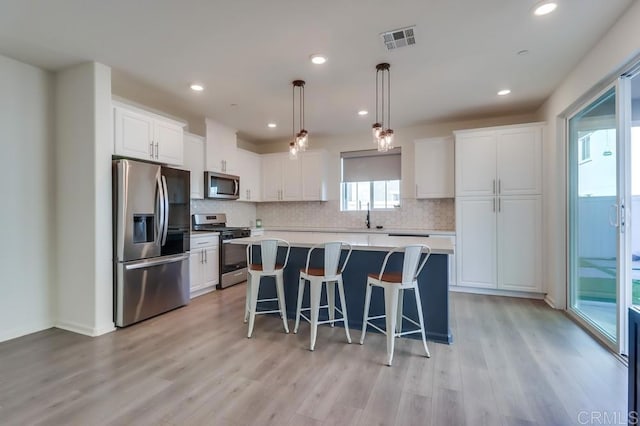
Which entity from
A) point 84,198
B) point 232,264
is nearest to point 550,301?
point 232,264

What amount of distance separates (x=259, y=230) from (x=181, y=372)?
3.51m

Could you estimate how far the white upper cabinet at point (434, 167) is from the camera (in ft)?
15.5

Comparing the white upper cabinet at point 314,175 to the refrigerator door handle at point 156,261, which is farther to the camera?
the white upper cabinet at point 314,175

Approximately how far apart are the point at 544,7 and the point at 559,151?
208 centimetres

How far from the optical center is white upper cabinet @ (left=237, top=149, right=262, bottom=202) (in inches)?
218

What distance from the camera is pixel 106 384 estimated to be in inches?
82.7

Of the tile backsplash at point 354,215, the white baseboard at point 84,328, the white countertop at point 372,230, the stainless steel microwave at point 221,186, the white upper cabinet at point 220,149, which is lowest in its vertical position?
the white baseboard at point 84,328

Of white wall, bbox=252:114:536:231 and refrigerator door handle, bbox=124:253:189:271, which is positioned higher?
white wall, bbox=252:114:536:231

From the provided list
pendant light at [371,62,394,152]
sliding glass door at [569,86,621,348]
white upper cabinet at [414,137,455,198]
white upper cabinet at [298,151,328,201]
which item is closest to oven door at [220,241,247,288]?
white upper cabinet at [298,151,328,201]

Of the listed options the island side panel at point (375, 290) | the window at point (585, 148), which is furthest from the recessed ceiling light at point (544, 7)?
the island side panel at point (375, 290)

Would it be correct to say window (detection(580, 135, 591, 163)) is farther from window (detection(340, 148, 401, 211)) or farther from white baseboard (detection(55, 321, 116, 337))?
white baseboard (detection(55, 321, 116, 337))

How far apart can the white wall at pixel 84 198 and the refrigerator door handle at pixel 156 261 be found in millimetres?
202

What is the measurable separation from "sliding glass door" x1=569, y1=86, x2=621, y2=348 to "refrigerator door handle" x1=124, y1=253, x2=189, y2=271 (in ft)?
14.5

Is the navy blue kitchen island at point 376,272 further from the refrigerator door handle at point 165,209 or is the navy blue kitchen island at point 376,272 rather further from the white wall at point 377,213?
the white wall at point 377,213
